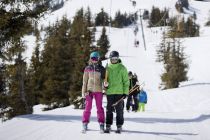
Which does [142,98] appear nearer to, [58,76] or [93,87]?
[93,87]

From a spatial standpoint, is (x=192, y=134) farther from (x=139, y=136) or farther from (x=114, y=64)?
(x=114, y=64)

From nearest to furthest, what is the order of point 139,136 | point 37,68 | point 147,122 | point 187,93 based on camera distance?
point 139,136 → point 147,122 → point 187,93 → point 37,68

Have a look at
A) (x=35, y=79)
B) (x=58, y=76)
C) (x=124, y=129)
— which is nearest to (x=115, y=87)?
(x=124, y=129)

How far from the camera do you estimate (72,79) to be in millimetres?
47719

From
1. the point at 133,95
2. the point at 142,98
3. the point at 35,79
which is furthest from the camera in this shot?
the point at 35,79

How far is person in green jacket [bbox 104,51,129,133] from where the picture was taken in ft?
39.8

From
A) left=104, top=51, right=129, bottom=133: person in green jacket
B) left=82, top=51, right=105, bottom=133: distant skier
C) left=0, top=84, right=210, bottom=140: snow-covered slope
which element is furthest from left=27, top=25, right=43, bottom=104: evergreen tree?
left=104, top=51, right=129, bottom=133: person in green jacket

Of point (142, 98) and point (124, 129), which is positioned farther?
point (142, 98)

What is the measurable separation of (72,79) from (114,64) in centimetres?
3568

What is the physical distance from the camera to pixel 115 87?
39.9ft

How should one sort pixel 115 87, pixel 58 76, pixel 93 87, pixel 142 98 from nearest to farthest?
pixel 115 87 < pixel 93 87 < pixel 142 98 < pixel 58 76

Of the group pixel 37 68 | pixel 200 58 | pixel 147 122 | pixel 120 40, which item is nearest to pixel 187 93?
pixel 147 122

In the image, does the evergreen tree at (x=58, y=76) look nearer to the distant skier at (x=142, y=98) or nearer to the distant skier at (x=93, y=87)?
the distant skier at (x=142, y=98)

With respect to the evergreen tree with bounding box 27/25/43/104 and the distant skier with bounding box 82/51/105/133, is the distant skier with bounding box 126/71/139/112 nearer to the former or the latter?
the distant skier with bounding box 82/51/105/133
